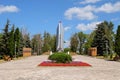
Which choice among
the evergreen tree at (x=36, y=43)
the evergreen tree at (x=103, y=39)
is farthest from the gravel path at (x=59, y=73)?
the evergreen tree at (x=36, y=43)

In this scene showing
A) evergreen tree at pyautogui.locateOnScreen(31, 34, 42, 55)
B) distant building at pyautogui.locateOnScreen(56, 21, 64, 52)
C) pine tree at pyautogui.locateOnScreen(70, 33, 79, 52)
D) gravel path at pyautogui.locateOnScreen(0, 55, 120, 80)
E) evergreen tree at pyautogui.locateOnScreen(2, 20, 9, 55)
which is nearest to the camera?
gravel path at pyautogui.locateOnScreen(0, 55, 120, 80)

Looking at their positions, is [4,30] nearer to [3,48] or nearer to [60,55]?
[3,48]

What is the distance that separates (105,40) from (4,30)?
2927 cm

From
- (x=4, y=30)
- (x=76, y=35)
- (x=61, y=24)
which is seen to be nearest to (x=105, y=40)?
(x=61, y=24)

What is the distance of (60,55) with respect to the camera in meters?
31.6

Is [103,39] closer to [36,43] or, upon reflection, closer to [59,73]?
[36,43]

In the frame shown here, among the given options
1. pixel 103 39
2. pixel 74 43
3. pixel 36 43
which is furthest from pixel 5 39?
pixel 74 43

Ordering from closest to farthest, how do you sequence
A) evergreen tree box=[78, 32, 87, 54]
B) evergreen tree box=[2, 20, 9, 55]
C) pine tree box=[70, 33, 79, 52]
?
1. evergreen tree box=[2, 20, 9, 55]
2. pine tree box=[70, 33, 79, 52]
3. evergreen tree box=[78, 32, 87, 54]

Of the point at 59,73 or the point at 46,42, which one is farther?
the point at 46,42

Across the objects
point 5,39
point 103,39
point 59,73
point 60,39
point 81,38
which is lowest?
point 59,73

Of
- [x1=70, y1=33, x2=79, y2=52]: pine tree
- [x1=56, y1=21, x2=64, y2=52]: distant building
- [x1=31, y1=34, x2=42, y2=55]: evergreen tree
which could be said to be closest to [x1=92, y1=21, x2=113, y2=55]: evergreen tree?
[x1=56, y1=21, x2=64, y2=52]: distant building

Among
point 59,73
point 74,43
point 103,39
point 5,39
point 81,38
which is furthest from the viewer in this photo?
point 81,38

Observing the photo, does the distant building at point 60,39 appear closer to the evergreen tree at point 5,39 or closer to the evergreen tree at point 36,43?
the evergreen tree at point 5,39

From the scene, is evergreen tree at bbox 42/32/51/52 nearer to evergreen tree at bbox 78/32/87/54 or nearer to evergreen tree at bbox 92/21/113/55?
evergreen tree at bbox 78/32/87/54
